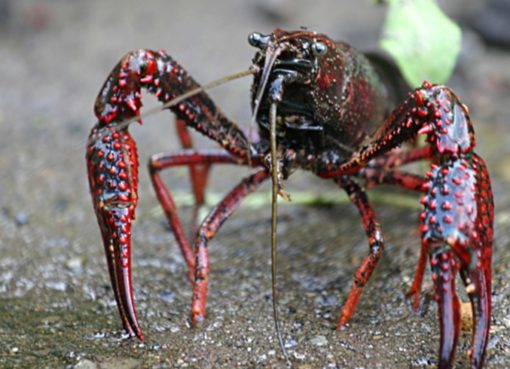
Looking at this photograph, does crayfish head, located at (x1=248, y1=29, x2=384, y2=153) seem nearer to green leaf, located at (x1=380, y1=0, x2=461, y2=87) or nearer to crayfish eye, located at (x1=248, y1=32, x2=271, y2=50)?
crayfish eye, located at (x1=248, y1=32, x2=271, y2=50)

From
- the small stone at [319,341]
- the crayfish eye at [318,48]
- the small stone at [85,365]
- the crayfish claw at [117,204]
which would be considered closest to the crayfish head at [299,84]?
the crayfish eye at [318,48]

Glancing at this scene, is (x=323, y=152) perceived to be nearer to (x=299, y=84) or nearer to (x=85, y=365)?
(x=299, y=84)

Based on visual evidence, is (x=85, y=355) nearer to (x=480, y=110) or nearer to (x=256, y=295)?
(x=256, y=295)

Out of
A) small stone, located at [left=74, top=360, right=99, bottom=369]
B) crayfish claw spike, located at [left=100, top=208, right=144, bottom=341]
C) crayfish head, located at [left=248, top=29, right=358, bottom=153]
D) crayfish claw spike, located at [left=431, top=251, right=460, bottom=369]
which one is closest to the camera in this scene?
crayfish claw spike, located at [left=431, top=251, right=460, bottom=369]

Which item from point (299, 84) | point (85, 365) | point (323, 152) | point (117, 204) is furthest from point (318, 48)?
point (85, 365)

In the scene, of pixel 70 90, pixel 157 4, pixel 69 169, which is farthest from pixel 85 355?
pixel 157 4

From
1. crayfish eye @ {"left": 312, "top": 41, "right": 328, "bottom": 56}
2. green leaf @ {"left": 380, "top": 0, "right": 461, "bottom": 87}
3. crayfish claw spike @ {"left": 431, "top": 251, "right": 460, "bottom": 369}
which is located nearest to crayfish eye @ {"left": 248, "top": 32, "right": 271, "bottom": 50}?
crayfish eye @ {"left": 312, "top": 41, "right": 328, "bottom": 56}

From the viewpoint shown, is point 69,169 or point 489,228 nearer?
point 489,228
